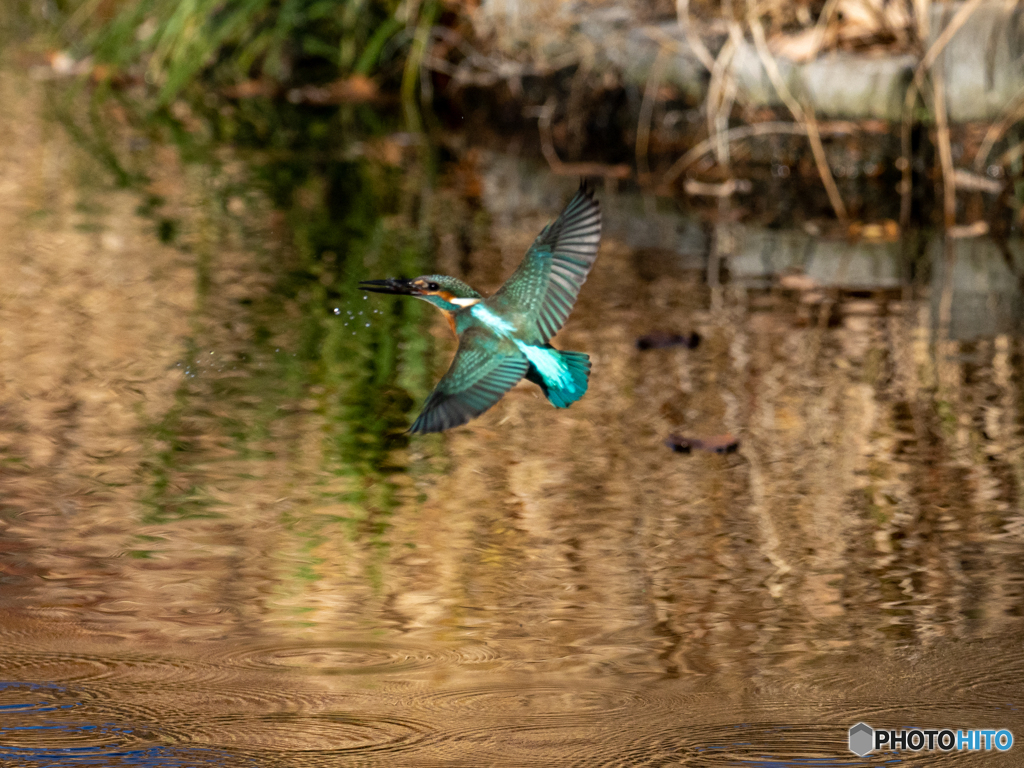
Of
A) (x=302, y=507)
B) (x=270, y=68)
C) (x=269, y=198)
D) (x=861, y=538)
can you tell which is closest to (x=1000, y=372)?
(x=861, y=538)

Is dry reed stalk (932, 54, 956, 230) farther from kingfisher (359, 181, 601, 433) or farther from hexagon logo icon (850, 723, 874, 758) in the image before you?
hexagon logo icon (850, 723, 874, 758)

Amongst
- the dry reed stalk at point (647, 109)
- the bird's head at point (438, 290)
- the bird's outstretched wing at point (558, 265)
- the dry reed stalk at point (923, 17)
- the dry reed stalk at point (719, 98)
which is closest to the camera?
the bird's head at point (438, 290)

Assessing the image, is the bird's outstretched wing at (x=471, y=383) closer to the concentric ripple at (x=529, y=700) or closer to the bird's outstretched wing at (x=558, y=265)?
the bird's outstretched wing at (x=558, y=265)

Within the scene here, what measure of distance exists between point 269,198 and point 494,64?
1995 mm

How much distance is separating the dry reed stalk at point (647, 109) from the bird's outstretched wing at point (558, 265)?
160 inches

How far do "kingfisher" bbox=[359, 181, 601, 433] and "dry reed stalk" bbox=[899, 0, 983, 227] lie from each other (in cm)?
361

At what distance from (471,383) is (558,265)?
0.32 m

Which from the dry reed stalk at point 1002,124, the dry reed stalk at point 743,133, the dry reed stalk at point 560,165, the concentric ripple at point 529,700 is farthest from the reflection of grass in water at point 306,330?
the dry reed stalk at point 1002,124

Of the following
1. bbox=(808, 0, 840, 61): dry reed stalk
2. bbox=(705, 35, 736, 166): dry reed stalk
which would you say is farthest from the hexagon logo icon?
bbox=(808, 0, 840, 61): dry reed stalk

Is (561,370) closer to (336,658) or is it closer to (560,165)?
(336,658)

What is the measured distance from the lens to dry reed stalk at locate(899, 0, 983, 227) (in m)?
5.63

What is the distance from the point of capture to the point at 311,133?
7.79 metres

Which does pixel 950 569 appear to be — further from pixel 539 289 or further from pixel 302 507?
pixel 302 507

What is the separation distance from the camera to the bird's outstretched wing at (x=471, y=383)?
232 centimetres
